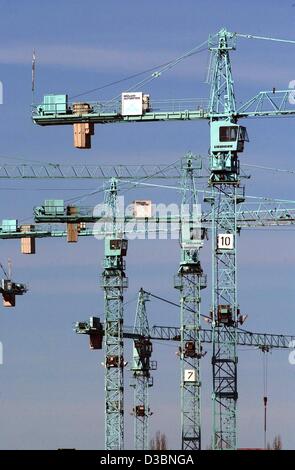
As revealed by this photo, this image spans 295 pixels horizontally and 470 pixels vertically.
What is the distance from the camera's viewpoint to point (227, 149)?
531ft

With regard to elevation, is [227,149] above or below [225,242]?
above

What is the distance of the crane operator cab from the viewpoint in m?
162

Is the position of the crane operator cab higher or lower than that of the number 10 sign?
higher

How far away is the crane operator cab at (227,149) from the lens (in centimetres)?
16188

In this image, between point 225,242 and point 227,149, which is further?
point 225,242

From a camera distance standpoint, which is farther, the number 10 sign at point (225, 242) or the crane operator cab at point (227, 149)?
the number 10 sign at point (225, 242)

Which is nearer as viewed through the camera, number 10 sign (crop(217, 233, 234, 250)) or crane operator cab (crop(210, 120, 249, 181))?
crane operator cab (crop(210, 120, 249, 181))

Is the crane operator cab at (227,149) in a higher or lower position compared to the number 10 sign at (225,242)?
higher
